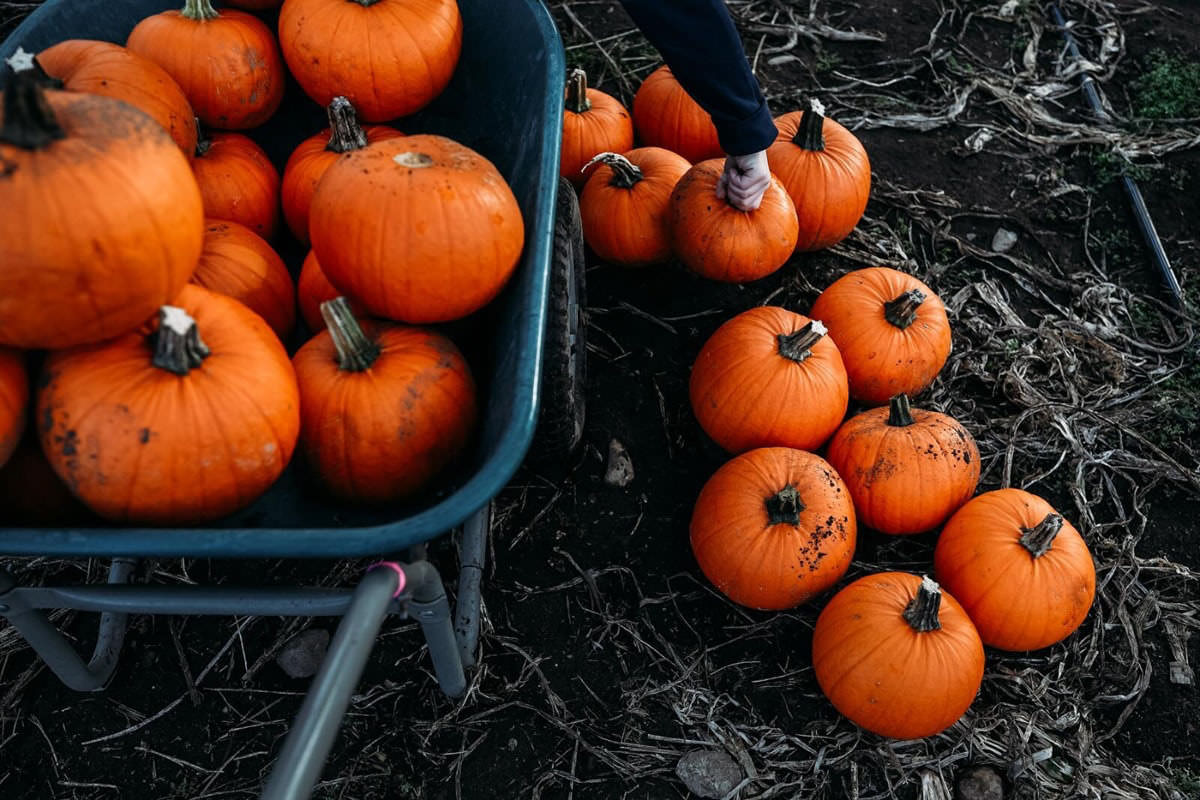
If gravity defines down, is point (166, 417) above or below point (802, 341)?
above

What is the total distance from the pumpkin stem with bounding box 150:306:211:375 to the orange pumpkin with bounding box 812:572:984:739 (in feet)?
5.79

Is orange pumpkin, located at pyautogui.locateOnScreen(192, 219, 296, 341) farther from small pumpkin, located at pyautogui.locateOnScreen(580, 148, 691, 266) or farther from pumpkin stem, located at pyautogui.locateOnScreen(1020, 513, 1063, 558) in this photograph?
pumpkin stem, located at pyautogui.locateOnScreen(1020, 513, 1063, 558)

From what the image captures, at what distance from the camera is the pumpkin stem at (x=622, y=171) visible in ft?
9.86

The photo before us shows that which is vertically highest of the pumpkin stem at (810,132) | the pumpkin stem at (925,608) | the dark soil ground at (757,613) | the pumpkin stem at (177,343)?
the pumpkin stem at (177,343)

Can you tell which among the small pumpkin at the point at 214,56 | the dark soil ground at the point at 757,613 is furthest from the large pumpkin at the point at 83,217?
the dark soil ground at the point at 757,613

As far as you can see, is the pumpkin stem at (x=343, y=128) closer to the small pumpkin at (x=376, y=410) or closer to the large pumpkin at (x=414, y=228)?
the large pumpkin at (x=414, y=228)

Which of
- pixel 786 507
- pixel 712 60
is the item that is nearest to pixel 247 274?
pixel 712 60

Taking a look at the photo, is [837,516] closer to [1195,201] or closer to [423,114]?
[423,114]

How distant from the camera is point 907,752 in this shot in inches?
94.3

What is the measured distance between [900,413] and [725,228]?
2.73 ft

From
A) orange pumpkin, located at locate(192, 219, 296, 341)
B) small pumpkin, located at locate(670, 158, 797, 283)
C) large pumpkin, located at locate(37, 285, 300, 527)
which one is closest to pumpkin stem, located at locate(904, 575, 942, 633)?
small pumpkin, located at locate(670, 158, 797, 283)

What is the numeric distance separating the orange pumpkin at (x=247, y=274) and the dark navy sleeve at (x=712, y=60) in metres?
1.11

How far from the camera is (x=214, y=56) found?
2.35m

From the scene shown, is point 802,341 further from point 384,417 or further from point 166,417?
point 166,417
